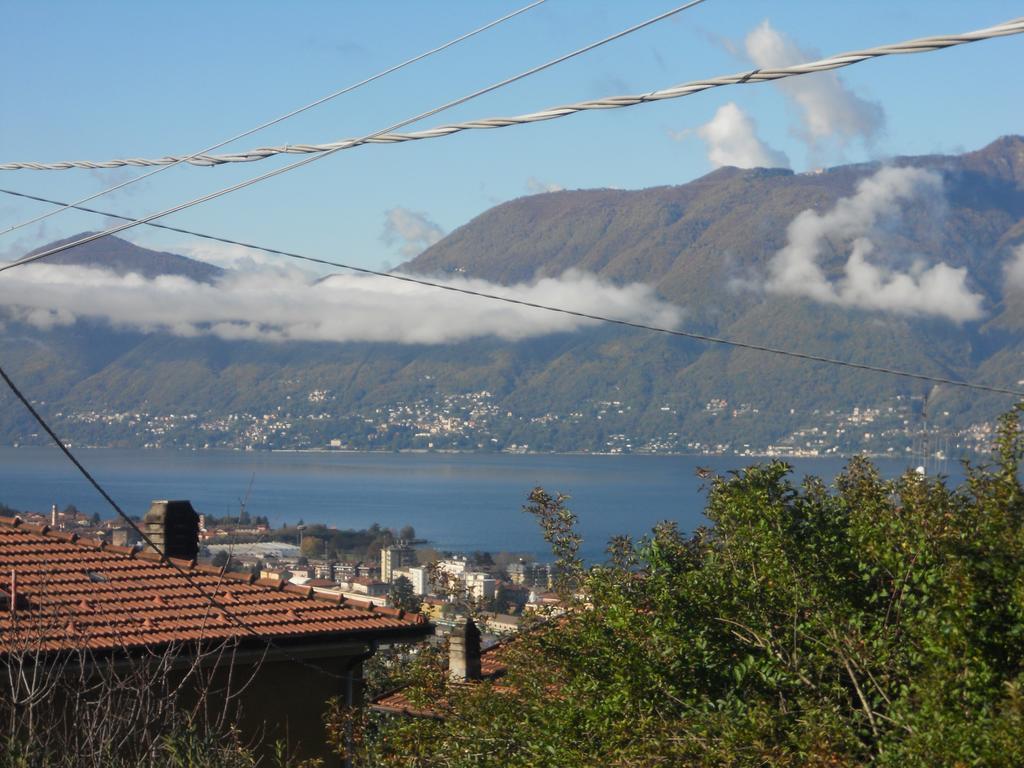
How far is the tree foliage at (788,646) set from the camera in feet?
19.6

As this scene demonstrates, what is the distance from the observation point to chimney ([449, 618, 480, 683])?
12359 millimetres

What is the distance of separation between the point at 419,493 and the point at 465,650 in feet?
Answer: 445

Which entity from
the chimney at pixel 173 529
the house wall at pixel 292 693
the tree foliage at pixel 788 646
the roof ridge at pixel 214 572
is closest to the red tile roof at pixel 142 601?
the roof ridge at pixel 214 572

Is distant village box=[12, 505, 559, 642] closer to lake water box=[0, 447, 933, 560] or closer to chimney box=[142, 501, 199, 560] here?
chimney box=[142, 501, 199, 560]

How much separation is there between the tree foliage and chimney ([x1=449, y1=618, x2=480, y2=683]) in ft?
12.0

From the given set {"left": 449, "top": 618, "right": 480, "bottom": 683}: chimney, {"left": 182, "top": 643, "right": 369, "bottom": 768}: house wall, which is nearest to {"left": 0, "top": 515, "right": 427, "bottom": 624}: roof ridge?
{"left": 182, "top": 643, "right": 369, "bottom": 768}: house wall

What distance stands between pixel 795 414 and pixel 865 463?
6830 inches

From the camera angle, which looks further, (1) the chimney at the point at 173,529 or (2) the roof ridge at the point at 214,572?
(1) the chimney at the point at 173,529

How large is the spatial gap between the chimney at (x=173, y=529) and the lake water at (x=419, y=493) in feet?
133

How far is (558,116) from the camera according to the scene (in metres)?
5.97

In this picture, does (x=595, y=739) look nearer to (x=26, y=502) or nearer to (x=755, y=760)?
(x=755, y=760)

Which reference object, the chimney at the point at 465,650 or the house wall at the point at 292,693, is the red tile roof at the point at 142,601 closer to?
the house wall at the point at 292,693

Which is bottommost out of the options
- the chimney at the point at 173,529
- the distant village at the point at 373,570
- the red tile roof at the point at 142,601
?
the distant village at the point at 373,570

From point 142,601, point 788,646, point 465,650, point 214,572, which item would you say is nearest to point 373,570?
point 465,650
